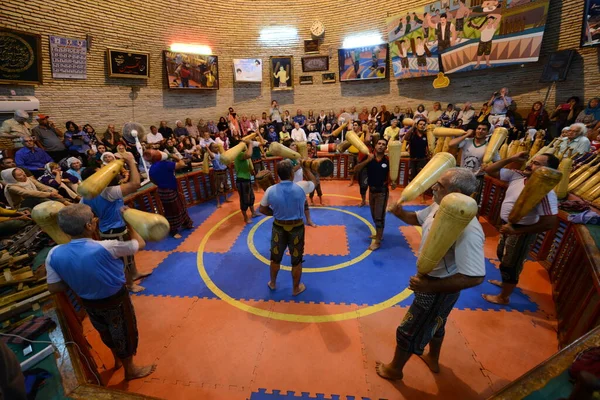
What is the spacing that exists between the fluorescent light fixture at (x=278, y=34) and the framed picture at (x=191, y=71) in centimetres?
349

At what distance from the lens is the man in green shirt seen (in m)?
6.61

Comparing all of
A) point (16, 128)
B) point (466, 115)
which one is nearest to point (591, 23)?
point (466, 115)

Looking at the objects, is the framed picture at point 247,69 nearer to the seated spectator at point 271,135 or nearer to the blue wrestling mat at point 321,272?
the seated spectator at point 271,135

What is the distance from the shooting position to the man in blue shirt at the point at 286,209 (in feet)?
12.7

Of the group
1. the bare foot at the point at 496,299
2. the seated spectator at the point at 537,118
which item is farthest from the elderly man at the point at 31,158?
the seated spectator at the point at 537,118

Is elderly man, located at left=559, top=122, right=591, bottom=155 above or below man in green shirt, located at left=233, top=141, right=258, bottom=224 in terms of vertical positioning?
above

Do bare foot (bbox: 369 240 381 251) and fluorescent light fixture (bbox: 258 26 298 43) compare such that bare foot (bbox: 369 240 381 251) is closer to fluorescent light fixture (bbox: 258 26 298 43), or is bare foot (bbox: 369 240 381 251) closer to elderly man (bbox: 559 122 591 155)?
elderly man (bbox: 559 122 591 155)

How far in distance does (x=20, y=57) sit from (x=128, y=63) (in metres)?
3.94

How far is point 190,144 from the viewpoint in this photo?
11.7 metres

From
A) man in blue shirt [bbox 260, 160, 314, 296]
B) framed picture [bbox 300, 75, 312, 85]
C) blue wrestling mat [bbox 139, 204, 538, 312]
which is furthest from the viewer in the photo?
framed picture [bbox 300, 75, 312, 85]

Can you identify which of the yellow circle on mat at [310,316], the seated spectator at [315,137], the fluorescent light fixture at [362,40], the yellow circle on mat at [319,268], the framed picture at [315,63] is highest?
the fluorescent light fixture at [362,40]

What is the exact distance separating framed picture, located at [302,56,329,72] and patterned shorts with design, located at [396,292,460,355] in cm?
A: 1722

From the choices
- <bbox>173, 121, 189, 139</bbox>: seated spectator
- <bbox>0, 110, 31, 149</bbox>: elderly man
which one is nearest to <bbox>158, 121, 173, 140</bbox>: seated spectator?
<bbox>173, 121, 189, 139</bbox>: seated spectator

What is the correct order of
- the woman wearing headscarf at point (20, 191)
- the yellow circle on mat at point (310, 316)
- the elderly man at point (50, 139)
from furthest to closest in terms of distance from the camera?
the elderly man at point (50, 139) → the woman wearing headscarf at point (20, 191) → the yellow circle on mat at point (310, 316)
